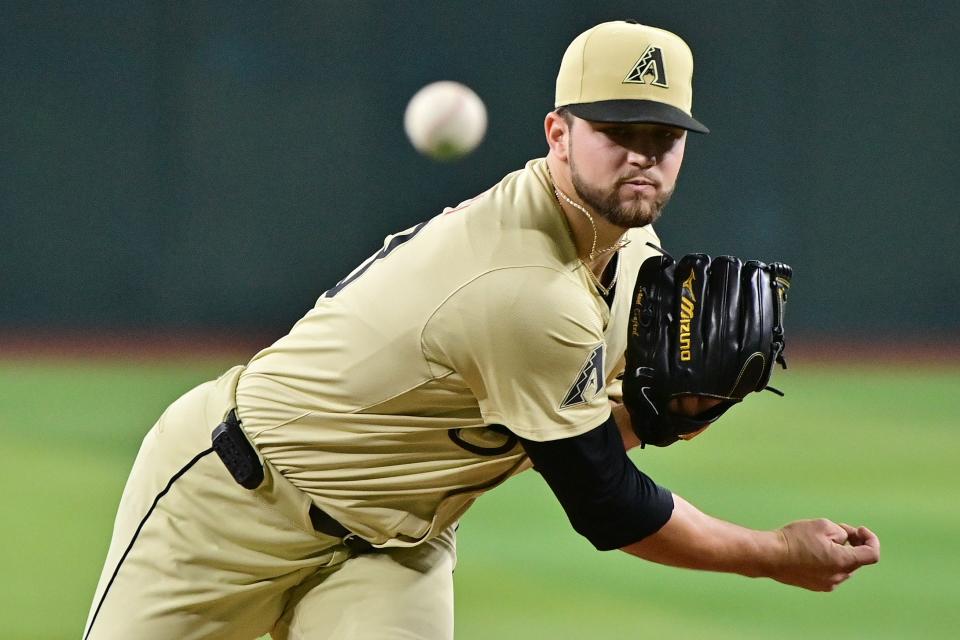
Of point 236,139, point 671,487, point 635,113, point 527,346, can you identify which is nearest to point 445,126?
point 671,487

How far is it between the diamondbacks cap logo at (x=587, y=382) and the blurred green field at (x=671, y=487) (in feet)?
7.02

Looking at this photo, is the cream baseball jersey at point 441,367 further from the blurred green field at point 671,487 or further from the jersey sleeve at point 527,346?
the blurred green field at point 671,487

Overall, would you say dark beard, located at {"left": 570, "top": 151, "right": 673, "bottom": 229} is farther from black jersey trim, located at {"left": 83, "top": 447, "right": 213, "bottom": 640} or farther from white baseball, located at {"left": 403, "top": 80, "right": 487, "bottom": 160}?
white baseball, located at {"left": 403, "top": 80, "right": 487, "bottom": 160}

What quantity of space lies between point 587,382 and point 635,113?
1.97 ft

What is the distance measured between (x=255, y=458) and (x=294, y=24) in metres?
9.29

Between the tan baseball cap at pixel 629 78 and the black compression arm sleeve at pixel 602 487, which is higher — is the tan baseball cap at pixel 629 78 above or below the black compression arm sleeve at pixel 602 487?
above

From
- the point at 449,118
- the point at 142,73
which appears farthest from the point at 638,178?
the point at 142,73

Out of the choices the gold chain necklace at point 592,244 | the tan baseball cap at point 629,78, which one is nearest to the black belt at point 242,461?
the gold chain necklace at point 592,244

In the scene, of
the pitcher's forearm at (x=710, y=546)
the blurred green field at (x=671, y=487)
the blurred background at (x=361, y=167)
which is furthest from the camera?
the blurred background at (x=361, y=167)

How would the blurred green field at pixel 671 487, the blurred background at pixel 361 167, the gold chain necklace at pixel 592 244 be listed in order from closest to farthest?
the gold chain necklace at pixel 592 244
the blurred green field at pixel 671 487
the blurred background at pixel 361 167

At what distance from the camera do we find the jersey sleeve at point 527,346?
2.76m

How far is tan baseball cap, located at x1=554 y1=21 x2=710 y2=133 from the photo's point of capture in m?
2.82

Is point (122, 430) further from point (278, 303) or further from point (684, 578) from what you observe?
point (684, 578)

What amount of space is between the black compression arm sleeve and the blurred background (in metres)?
6.94
